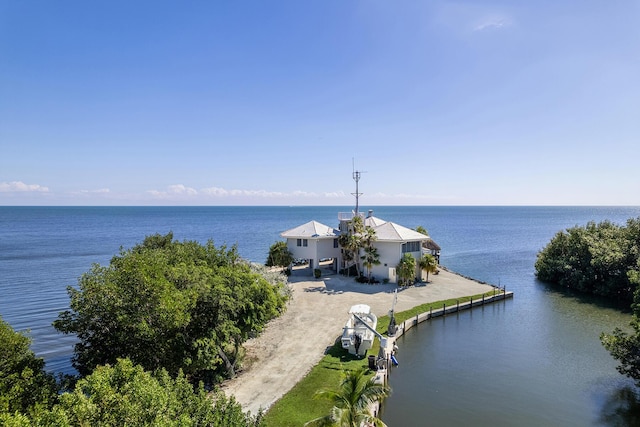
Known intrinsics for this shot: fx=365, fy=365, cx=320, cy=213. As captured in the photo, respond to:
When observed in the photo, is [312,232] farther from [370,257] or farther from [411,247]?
[411,247]

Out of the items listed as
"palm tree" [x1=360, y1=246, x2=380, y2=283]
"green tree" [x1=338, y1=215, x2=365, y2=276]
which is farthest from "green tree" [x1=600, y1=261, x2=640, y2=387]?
"green tree" [x1=338, y1=215, x2=365, y2=276]

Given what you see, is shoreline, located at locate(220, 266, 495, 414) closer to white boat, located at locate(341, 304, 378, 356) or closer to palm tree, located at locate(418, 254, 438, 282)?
white boat, located at locate(341, 304, 378, 356)

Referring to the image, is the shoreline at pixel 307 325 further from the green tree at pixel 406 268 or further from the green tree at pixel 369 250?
the green tree at pixel 369 250

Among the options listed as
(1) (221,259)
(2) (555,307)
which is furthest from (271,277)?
(2) (555,307)

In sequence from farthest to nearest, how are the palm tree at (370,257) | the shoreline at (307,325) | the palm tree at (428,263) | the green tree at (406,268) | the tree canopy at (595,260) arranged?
the palm tree at (428,263)
the palm tree at (370,257)
the green tree at (406,268)
the tree canopy at (595,260)
the shoreline at (307,325)

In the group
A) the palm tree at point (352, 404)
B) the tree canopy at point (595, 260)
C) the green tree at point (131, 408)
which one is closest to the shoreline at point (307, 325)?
the palm tree at point (352, 404)

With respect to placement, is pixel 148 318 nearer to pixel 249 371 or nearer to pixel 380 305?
pixel 249 371

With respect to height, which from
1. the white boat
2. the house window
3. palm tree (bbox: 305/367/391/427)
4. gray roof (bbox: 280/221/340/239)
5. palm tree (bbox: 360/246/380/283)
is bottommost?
the white boat
